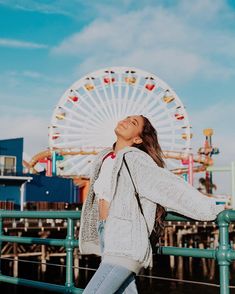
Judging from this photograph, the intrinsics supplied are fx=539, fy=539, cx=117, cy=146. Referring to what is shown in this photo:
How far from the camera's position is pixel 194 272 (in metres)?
28.6

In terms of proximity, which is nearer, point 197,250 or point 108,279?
point 108,279

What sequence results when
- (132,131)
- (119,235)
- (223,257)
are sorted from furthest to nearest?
(132,131) → (223,257) → (119,235)

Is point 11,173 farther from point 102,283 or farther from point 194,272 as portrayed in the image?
point 102,283

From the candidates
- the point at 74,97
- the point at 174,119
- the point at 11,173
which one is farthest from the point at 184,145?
the point at 11,173

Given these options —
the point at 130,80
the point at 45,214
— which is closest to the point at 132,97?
the point at 130,80

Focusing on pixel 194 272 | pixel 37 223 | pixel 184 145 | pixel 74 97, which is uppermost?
pixel 74 97

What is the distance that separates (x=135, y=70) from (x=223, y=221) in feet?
146

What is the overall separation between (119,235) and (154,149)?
1.68 feet

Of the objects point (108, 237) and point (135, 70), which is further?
point (135, 70)

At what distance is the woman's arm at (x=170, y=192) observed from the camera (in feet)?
8.11

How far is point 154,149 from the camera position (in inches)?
109

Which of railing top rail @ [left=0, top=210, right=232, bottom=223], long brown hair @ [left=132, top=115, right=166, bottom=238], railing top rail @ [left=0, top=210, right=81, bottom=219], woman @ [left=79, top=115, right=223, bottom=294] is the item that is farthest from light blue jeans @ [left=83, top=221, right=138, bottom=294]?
railing top rail @ [left=0, top=210, right=81, bottom=219]

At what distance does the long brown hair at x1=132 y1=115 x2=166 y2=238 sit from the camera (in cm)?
264

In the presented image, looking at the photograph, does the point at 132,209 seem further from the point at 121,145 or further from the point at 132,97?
the point at 132,97
